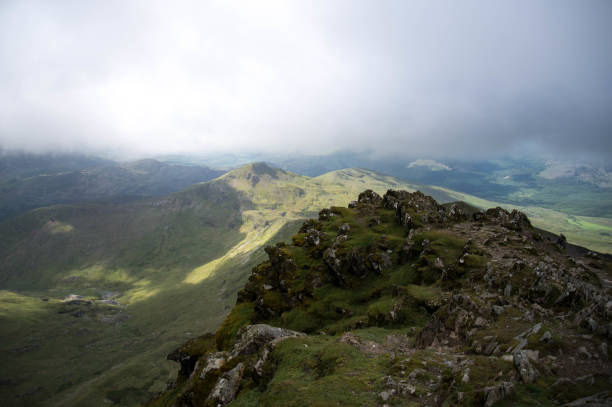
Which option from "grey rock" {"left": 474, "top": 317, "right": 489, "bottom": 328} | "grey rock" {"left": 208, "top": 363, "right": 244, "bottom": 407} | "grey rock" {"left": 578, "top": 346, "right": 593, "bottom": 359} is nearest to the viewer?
"grey rock" {"left": 578, "top": 346, "right": 593, "bottom": 359}

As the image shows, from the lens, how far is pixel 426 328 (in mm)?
27250

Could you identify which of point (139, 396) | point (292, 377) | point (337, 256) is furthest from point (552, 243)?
point (139, 396)

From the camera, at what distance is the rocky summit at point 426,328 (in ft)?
49.5

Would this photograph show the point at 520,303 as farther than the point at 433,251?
No

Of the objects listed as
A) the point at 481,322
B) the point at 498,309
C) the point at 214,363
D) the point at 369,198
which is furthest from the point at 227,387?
the point at 369,198

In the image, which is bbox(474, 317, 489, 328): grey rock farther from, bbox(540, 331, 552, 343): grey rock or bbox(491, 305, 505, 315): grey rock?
bbox(540, 331, 552, 343): grey rock

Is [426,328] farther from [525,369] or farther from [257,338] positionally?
[257,338]

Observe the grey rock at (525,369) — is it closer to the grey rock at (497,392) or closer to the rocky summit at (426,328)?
the rocky summit at (426,328)

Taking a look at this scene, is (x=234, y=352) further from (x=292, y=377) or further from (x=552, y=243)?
(x=552, y=243)

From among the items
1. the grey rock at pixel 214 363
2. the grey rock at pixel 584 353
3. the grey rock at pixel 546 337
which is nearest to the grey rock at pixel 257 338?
the grey rock at pixel 214 363

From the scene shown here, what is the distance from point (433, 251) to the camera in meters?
45.6

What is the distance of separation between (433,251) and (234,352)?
34.5 metres

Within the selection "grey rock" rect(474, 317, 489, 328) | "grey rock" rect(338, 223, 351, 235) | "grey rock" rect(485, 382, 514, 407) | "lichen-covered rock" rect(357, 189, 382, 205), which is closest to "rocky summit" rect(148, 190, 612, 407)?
"grey rock" rect(485, 382, 514, 407)

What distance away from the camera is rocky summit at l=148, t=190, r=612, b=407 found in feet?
49.5
